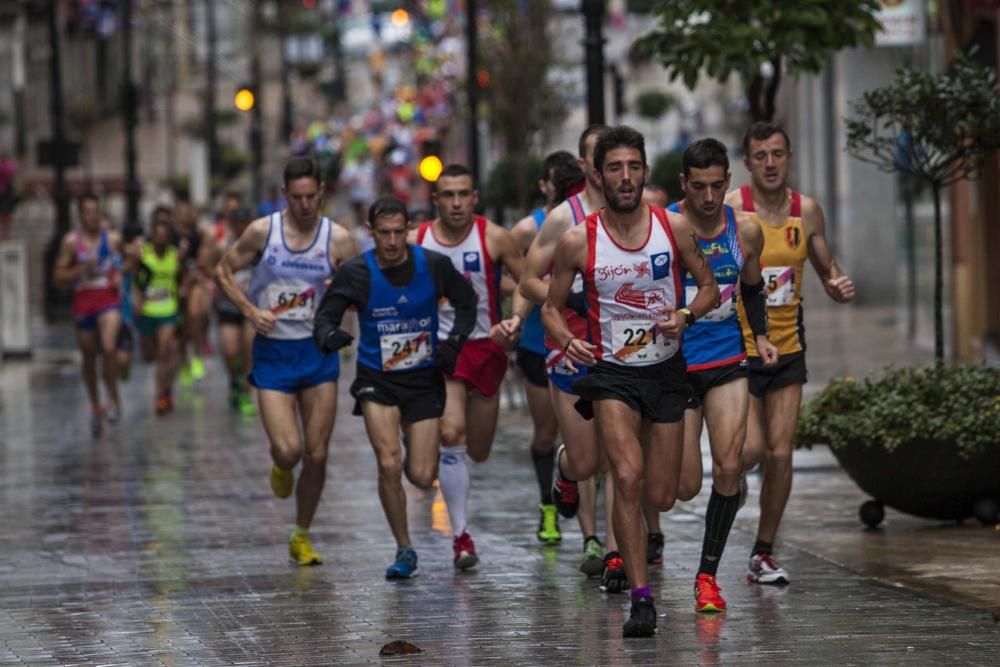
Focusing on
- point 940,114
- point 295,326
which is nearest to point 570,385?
point 295,326

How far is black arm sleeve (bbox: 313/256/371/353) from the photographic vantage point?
10.8 meters

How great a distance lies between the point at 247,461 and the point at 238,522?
3261 mm

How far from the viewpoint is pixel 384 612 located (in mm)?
9656

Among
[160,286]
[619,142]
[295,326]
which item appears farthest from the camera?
[160,286]

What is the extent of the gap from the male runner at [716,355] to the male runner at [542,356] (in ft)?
6.17

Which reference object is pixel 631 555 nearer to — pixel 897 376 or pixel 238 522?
pixel 897 376

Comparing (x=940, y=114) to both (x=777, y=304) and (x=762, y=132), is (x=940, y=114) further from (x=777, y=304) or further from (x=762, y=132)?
(x=777, y=304)

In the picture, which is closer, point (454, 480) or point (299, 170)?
point (454, 480)

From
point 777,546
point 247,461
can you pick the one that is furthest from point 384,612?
point 247,461

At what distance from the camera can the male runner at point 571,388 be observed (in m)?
10.2

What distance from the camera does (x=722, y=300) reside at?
382 inches

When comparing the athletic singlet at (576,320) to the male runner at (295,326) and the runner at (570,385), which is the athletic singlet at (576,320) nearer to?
the runner at (570,385)

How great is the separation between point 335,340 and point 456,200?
131cm

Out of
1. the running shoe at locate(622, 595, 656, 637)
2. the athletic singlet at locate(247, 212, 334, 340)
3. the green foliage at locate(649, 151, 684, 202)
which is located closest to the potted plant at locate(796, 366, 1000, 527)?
the athletic singlet at locate(247, 212, 334, 340)
